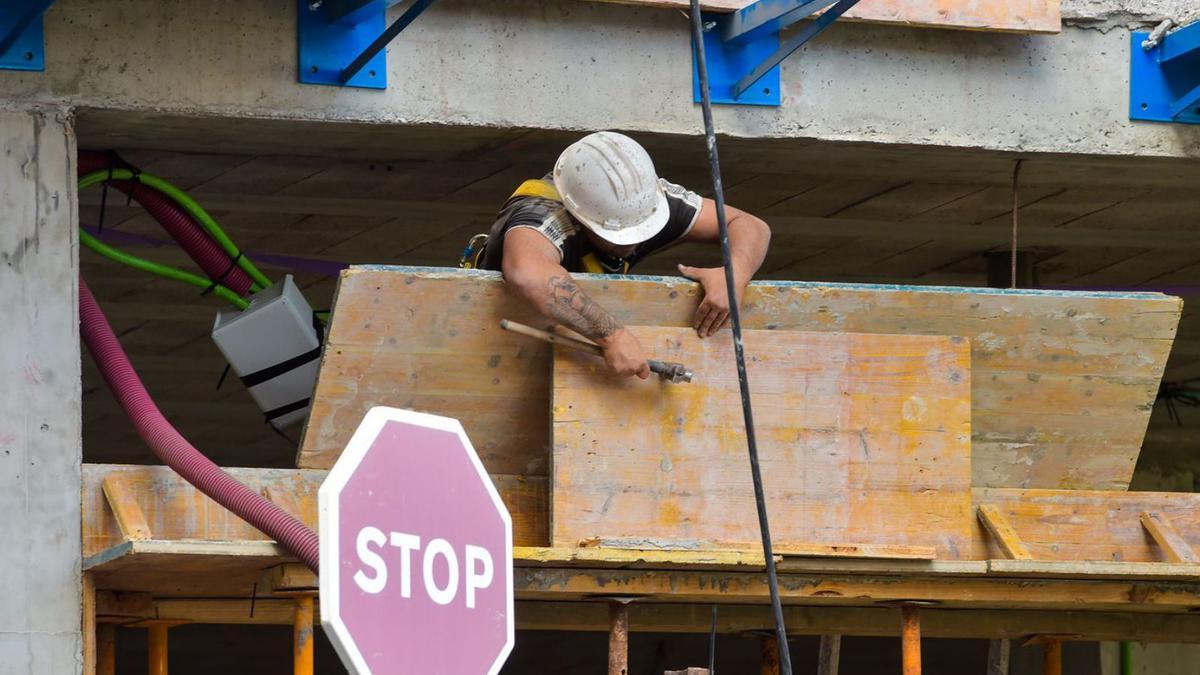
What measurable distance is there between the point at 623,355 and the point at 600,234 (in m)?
0.58

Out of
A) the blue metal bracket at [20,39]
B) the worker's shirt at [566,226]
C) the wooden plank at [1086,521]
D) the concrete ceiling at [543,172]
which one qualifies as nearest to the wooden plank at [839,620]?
the wooden plank at [1086,521]

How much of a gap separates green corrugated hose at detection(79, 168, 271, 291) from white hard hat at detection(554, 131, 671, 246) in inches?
69.5

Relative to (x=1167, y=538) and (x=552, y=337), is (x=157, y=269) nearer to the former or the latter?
(x=552, y=337)

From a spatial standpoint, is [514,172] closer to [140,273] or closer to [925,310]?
[925,310]

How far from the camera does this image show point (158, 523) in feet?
26.3

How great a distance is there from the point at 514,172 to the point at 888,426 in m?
2.24

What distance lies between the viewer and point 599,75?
8.52 m

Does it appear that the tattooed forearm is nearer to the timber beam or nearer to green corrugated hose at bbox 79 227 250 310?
the timber beam

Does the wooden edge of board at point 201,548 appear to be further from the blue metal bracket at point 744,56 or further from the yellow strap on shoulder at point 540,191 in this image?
the blue metal bracket at point 744,56

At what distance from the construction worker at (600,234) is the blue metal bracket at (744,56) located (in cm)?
52

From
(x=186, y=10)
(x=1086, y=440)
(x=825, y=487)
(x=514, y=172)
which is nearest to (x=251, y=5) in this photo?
(x=186, y=10)

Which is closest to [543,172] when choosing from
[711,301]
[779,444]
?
[711,301]

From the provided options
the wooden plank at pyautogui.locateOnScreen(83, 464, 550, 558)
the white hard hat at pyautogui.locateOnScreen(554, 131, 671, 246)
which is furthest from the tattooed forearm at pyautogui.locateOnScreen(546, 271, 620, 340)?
the wooden plank at pyautogui.locateOnScreen(83, 464, 550, 558)

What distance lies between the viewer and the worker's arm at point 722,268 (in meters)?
8.01
